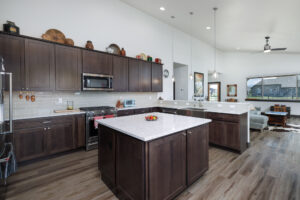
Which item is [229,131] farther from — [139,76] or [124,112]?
[139,76]

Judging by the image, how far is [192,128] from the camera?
1.95 meters

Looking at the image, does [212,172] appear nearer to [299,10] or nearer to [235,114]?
[235,114]

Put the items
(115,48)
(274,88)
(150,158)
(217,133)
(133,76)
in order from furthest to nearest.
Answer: (274,88) → (133,76) → (115,48) → (217,133) → (150,158)

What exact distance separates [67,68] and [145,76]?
238cm

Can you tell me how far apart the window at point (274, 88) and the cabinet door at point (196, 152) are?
26.6 ft

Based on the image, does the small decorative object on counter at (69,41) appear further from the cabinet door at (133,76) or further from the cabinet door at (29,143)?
the cabinet door at (29,143)

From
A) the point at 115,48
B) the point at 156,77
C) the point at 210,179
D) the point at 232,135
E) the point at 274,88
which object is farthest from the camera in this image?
the point at 274,88

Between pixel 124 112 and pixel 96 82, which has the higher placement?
pixel 96 82

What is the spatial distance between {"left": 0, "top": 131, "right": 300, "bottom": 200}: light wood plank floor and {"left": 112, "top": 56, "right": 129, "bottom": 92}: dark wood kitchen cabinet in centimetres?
187

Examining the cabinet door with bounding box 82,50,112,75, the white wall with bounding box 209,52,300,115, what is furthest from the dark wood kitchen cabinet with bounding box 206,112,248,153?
the white wall with bounding box 209,52,300,115

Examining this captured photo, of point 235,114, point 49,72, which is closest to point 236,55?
point 235,114

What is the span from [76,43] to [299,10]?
5877mm

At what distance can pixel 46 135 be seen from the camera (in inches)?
111

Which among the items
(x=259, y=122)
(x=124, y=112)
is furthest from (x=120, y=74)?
(x=259, y=122)
